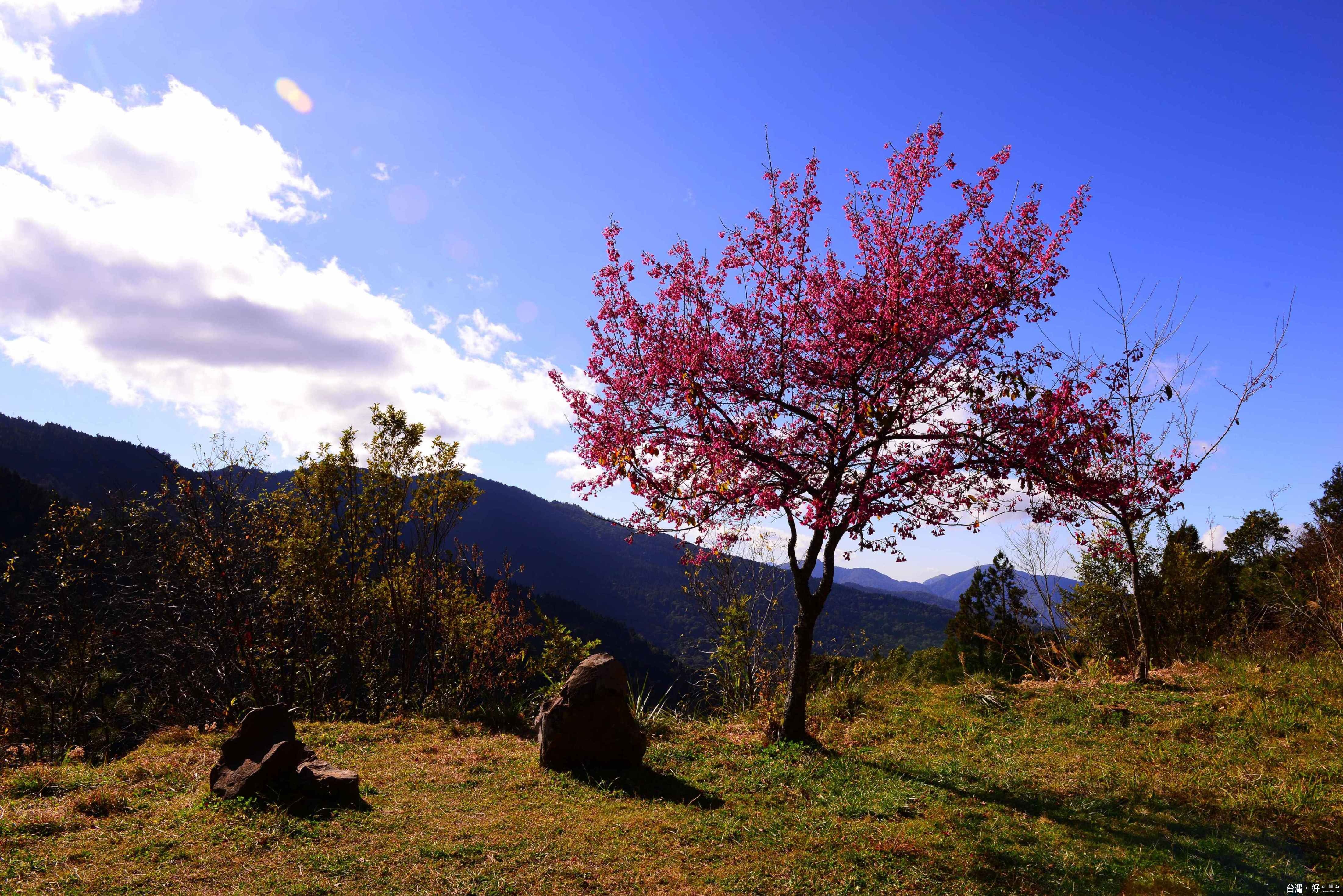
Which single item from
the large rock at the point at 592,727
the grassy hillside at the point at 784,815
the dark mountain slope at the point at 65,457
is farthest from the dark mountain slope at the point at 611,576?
the large rock at the point at 592,727

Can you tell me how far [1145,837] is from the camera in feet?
19.2

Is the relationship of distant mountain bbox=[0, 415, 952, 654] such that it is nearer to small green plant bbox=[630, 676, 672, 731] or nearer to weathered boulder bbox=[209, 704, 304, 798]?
small green plant bbox=[630, 676, 672, 731]

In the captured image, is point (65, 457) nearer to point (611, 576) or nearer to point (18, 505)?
point (18, 505)

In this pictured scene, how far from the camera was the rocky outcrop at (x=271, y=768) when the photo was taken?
22.5 ft

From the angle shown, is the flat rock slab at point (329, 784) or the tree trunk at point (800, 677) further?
the tree trunk at point (800, 677)

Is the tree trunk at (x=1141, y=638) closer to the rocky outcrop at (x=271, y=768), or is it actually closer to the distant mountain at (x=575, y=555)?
the distant mountain at (x=575, y=555)

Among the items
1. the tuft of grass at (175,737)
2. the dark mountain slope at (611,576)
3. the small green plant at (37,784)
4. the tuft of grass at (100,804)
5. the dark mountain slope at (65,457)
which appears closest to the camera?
the tuft of grass at (100,804)

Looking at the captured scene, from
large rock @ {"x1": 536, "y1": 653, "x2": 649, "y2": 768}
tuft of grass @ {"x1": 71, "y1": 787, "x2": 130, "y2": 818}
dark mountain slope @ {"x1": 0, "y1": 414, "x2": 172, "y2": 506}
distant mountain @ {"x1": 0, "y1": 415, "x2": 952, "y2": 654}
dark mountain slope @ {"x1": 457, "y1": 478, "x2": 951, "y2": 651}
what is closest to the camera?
tuft of grass @ {"x1": 71, "y1": 787, "x2": 130, "y2": 818}

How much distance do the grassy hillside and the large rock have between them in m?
0.31

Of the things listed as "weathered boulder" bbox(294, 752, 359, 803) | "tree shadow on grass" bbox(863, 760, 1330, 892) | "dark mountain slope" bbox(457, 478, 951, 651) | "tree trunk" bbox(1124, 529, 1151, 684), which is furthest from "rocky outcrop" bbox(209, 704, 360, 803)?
"dark mountain slope" bbox(457, 478, 951, 651)

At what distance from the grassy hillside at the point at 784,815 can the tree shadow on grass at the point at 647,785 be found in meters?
0.04

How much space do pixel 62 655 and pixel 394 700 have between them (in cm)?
1177

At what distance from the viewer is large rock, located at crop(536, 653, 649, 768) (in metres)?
8.27

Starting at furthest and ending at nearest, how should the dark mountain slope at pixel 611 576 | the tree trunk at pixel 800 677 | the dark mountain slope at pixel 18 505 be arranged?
the dark mountain slope at pixel 611 576 → the dark mountain slope at pixel 18 505 → the tree trunk at pixel 800 677
